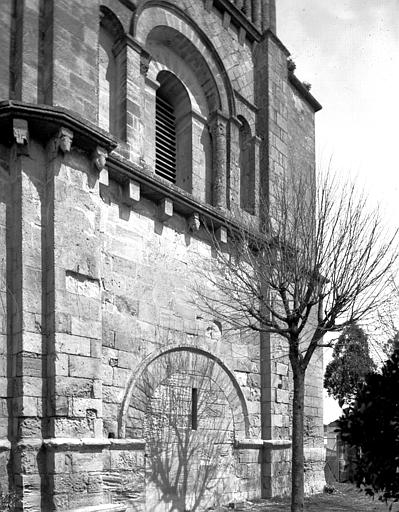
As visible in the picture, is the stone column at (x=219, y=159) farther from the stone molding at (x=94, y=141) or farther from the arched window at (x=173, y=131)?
the stone molding at (x=94, y=141)

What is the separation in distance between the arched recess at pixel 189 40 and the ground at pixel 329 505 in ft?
23.8

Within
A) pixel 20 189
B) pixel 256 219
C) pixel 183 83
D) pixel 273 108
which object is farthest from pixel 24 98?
pixel 273 108

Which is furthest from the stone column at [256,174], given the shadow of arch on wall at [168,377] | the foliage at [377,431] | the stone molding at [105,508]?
the foliage at [377,431]

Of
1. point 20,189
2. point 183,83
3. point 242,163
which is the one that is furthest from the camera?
point 242,163

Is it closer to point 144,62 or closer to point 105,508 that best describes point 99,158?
point 144,62

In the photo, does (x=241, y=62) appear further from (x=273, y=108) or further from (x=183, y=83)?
(x=183, y=83)

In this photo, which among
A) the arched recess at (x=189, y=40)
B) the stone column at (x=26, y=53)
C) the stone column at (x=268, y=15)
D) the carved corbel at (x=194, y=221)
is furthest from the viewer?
the stone column at (x=268, y=15)

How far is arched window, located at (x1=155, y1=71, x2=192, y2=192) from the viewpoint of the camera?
11.2 m

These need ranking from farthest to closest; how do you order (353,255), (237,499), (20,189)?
(237,499) → (353,255) → (20,189)

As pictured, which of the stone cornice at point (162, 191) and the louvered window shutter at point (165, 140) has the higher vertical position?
the louvered window shutter at point (165, 140)

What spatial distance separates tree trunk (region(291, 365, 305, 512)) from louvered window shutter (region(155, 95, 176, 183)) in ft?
14.0

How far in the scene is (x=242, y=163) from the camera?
12508mm

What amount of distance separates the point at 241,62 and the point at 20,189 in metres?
6.84

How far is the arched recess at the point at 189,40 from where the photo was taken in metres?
10.5
